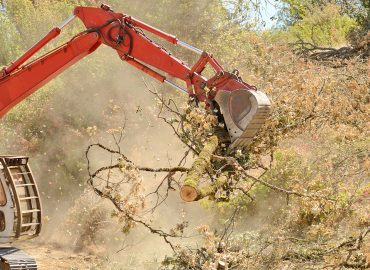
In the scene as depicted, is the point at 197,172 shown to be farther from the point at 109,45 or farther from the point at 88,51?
the point at 88,51

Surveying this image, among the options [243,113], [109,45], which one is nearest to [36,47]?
[109,45]

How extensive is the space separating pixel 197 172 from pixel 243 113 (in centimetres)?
139

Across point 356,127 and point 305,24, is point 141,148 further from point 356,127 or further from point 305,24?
point 305,24

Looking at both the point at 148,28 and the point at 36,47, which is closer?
the point at 148,28

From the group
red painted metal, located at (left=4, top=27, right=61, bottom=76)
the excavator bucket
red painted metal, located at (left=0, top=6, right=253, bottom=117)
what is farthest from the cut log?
red painted metal, located at (left=4, top=27, right=61, bottom=76)

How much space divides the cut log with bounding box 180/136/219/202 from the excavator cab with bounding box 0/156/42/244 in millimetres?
2696

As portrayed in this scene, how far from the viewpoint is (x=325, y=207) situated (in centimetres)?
1050

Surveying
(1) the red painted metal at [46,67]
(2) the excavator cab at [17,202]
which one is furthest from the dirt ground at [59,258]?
(1) the red painted metal at [46,67]

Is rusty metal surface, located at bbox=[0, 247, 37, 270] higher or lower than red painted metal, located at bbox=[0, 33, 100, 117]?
lower

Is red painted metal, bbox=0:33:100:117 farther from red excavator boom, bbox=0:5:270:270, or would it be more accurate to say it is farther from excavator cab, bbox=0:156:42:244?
excavator cab, bbox=0:156:42:244

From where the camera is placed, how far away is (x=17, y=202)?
34.1ft

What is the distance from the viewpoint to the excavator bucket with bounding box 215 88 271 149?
998 centimetres

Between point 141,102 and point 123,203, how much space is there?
480 inches

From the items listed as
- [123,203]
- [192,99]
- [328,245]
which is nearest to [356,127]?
[328,245]
